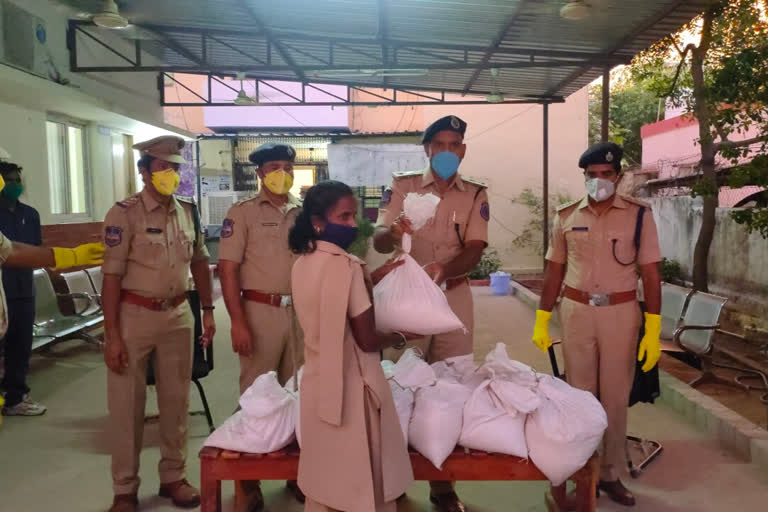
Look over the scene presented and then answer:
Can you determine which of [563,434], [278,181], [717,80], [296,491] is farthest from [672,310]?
[278,181]

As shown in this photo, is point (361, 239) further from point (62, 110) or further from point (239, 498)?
point (62, 110)

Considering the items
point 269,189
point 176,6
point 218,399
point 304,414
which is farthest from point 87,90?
point 304,414

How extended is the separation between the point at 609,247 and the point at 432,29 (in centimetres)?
413

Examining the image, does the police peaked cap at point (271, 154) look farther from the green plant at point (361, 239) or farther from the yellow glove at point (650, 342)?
the yellow glove at point (650, 342)

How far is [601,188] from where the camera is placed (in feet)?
10.1

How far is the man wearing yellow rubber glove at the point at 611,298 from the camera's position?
3078 millimetres

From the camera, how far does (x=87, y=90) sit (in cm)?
726

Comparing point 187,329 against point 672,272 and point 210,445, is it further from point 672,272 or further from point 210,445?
point 672,272

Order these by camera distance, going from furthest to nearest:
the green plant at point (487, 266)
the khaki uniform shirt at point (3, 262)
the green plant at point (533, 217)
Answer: the green plant at point (533, 217), the green plant at point (487, 266), the khaki uniform shirt at point (3, 262)

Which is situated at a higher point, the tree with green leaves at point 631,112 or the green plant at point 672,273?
the tree with green leaves at point 631,112

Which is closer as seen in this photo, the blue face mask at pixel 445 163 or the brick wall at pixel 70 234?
the blue face mask at pixel 445 163

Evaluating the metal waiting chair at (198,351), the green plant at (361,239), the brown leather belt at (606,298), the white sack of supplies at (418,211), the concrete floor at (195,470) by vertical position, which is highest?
the white sack of supplies at (418,211)

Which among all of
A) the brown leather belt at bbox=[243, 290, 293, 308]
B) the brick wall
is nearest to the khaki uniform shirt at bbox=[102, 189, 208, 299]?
the brown leather belt at bbox=[243, 290, 293, 308]

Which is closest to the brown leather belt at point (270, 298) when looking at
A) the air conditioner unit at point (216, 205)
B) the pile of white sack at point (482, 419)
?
the pile of white sack at point (482, 419)
